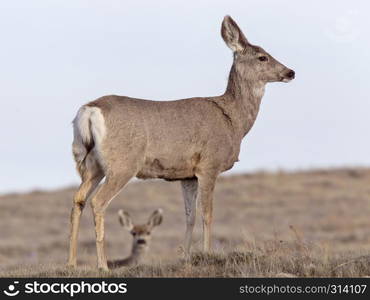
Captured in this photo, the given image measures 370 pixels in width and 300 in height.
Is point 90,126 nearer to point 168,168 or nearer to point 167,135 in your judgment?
point 167,135

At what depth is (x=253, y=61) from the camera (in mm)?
12664

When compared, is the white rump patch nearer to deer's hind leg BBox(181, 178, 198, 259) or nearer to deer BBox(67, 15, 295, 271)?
deer BBox(67, 15, 295, 271)

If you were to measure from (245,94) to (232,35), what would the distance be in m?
0.76

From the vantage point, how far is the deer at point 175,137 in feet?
35.6

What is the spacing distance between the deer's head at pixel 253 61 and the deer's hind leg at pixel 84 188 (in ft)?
8.53

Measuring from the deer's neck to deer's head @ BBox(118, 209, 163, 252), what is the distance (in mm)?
6698

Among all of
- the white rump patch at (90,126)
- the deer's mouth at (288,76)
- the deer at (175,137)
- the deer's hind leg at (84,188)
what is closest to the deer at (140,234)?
the deer at (175,137)

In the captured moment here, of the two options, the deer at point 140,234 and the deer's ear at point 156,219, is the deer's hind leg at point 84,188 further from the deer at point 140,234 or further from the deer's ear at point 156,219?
the deer's ear at point 156,219

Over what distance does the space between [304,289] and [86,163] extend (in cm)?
325

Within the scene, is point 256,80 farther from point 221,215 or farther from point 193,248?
point 221,215

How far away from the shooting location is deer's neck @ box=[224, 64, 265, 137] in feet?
41.4

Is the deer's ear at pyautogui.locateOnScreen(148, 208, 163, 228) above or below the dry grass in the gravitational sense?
below

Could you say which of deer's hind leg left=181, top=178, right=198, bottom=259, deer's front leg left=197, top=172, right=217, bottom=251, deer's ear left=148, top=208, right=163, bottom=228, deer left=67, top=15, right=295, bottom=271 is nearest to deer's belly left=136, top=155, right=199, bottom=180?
deer left=67, top=15, right=295, bottom=271

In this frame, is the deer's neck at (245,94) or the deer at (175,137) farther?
the deer's neck at (245,94)
